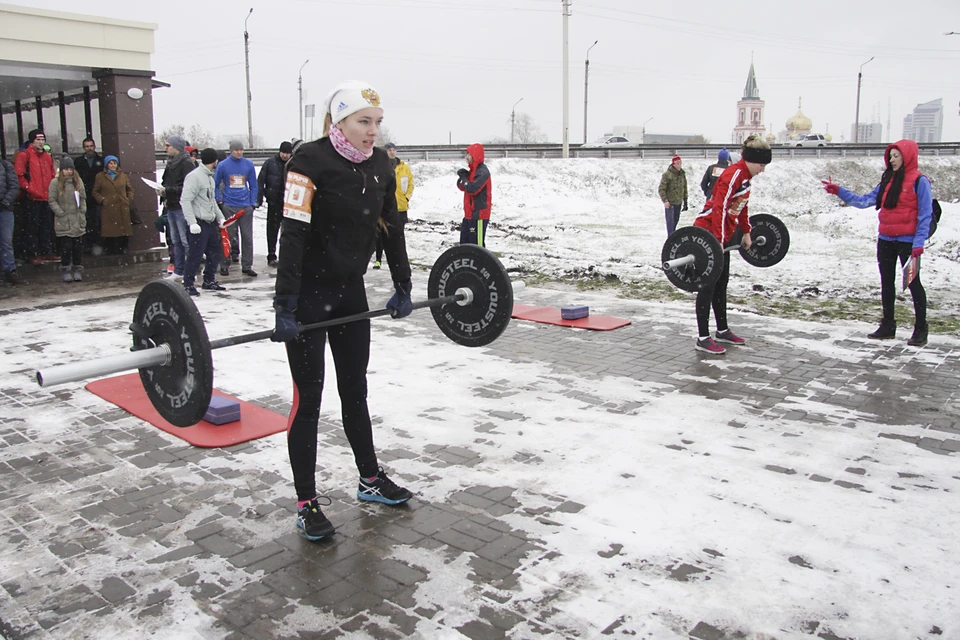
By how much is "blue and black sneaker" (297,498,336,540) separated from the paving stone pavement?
0.06 metres

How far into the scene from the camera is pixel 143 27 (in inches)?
517

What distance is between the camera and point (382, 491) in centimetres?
417

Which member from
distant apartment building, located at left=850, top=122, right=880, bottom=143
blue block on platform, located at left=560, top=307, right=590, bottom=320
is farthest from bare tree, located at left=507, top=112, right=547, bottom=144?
blue block on platform, located at left=560, top=307, right=590, bottom=320

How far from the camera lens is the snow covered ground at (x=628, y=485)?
3180 millimetres

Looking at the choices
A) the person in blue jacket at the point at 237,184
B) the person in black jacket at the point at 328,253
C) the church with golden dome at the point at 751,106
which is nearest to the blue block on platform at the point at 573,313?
the person in black jacket at the point at 328,253

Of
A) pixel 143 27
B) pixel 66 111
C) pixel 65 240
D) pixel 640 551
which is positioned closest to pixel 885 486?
Result: pixel 640 551

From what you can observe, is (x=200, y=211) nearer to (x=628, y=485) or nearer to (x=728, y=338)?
(x=728, y=338)

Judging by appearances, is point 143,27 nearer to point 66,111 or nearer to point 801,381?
point 66,111

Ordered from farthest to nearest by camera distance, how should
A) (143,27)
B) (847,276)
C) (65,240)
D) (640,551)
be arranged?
(143,27) < (847,276) < (65,240) < (640,551)

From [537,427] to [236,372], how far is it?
9.87 feet

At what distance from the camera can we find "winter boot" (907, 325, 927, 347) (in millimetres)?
7797

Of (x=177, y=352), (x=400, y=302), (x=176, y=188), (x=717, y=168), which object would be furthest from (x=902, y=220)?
(x=176, y=188)

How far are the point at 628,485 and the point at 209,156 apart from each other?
788cm

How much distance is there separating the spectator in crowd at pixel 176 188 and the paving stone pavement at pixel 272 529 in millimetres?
4217
